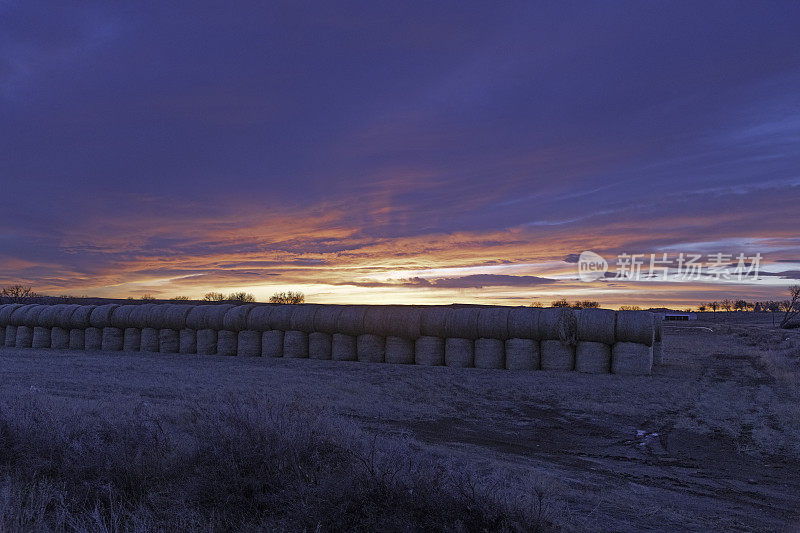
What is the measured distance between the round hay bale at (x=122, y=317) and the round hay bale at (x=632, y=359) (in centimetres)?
1797

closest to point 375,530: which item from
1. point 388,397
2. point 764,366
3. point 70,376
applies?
point 388,397

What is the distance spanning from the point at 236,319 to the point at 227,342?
1.02 meters

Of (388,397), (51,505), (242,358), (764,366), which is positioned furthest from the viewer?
(242,358)

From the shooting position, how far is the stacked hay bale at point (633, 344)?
615 inches

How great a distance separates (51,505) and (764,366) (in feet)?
64.0

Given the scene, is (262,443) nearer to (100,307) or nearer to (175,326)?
(175,326)

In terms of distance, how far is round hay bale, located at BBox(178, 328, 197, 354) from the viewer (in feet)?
71.0

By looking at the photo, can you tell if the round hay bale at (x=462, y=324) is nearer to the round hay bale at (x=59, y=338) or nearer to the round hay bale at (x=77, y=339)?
the round hay bale at (x=77, y=339)

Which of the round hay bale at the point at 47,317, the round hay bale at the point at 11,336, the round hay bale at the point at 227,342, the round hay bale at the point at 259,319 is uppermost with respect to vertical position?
the round hay bale at the point at 259,319

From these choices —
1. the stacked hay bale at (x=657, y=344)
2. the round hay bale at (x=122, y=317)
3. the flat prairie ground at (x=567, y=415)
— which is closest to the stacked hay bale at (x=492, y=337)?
the flat prairie ground at (x=567, y=415)

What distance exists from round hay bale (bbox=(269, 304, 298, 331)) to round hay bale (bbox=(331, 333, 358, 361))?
1847 millimetres

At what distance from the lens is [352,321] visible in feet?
61.3

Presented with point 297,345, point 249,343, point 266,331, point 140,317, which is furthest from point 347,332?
point 140,317

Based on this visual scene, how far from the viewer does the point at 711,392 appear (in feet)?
42.7
